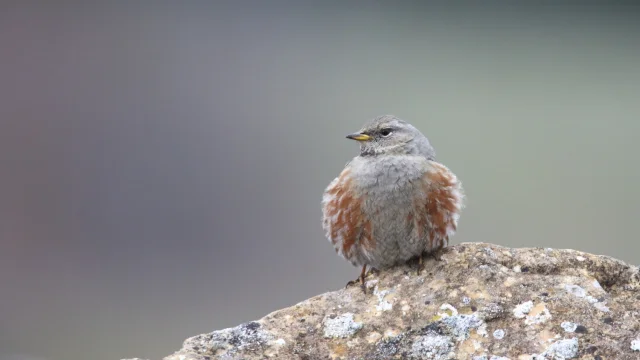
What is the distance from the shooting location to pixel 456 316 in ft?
11.2

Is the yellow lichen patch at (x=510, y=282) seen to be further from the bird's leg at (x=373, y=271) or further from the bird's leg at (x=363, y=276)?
the bird's leg at (x=373, y=271)

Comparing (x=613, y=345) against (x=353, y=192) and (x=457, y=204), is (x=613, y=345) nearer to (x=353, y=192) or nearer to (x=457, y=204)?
(x=457, y=204)

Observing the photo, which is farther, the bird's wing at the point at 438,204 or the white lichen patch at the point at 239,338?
the bird's wing at the point at 438,204

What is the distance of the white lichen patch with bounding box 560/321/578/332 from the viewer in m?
3.21

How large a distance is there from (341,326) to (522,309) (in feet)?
3.05

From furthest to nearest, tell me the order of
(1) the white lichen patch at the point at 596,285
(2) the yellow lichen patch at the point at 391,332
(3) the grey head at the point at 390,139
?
(3) the grey head at the point at 390,139, (1) the white lichen patch at the point at 596,285, (2) the yellow lichen patch at the point at 391,332

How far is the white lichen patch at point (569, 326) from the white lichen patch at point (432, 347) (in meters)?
0.55

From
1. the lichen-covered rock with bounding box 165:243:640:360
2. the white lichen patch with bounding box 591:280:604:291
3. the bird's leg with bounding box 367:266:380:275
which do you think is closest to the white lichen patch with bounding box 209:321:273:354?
the lichen-covered rock with bounding box 165:243:640:360

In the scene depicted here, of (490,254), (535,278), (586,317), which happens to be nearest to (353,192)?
(490,254)

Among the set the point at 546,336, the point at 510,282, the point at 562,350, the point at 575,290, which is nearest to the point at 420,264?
the point at 510,282

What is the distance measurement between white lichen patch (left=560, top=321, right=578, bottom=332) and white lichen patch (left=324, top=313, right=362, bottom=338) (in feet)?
3.31

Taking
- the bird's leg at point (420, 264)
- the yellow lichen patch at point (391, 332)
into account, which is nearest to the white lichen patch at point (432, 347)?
the yellow lichen patch at point (391, 332)

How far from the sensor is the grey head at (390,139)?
5203mm

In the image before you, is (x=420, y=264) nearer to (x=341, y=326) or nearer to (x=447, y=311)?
(x=447, y=311)
